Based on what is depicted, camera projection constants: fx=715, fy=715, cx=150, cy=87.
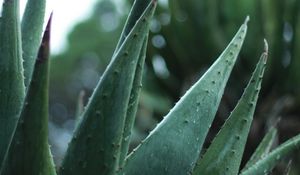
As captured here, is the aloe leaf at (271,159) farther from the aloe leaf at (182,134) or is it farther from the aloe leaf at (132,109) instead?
the aloe leaf at (132,109)

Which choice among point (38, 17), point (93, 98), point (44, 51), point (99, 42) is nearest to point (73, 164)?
point (93, 98)

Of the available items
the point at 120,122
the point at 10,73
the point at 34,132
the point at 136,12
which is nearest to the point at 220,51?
the point at 136,12

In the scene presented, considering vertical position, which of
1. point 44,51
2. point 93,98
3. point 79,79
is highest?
point 44,51

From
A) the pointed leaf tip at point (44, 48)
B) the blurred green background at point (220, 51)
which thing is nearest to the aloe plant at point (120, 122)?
the pointed leaf tip at point (44, 48)

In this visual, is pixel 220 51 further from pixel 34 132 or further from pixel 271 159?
pixel 34 132

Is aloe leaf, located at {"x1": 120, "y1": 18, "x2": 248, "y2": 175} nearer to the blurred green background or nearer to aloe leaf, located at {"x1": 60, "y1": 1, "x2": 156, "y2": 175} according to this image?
aloe leaf, located at {"x1": 60, "y1": 1, "x2": 156, "y2": 175}

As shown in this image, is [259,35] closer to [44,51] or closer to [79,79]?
[44,51]
